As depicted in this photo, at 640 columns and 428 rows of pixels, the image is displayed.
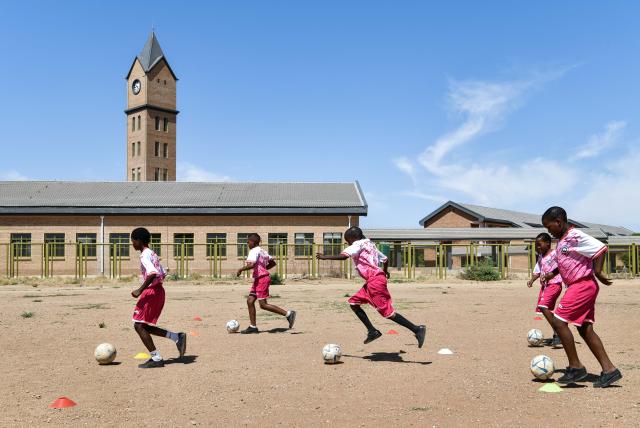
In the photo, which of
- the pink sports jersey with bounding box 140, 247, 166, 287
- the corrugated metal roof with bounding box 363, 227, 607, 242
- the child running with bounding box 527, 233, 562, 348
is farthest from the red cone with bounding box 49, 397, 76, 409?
the corrugated metal roof with bounding box 363, 227, 607, 242

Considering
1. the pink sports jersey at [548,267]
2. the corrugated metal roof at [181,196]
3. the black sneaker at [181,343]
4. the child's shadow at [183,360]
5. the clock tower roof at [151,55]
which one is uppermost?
the clock tower roof at [151,55]

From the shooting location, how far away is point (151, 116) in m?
75.8

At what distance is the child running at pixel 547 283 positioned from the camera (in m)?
8.26

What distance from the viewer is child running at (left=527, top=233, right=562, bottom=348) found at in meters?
8.26

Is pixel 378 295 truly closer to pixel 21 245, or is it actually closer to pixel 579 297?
pixel 579 297

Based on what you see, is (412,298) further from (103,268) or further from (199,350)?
(103,268)

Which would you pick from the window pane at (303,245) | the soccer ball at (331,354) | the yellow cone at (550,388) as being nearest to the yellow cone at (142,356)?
the soccer ball at (331,354)

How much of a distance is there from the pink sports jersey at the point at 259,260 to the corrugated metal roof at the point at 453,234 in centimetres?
3284

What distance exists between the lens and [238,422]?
5.48 meters

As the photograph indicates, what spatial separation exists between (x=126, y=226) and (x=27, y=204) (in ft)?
19.0

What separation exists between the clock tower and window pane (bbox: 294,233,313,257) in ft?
134

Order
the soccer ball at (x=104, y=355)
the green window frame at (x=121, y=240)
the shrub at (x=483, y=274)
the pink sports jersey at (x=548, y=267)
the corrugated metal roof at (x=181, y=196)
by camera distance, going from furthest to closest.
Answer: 1. the corrugated metal roof at (x=181, y=196)
2. the green window frame at (x=121, y=240)
3. the shrub at (x=483, y=274)
4. the pink sports jersey at (x=548, y=267)
5. the soccer ball at (x=104, y=355)

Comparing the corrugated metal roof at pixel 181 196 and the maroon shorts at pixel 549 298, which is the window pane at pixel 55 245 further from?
the maroon shorts at pixel 549 298

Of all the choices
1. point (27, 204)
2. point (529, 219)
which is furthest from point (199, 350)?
point (529, 219)
